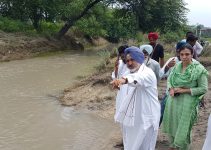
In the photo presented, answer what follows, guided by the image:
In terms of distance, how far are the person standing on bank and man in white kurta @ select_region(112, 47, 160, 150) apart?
69 cm

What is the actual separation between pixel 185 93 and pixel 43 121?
167 inches

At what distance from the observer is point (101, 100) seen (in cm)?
1037

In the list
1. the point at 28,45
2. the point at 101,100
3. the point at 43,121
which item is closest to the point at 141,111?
the point at 43,121

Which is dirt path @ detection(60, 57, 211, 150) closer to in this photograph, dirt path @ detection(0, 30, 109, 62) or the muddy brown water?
the muddy brown water

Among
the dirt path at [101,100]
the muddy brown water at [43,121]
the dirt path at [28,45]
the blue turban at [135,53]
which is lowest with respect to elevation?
the muddy brown water at [43,121]

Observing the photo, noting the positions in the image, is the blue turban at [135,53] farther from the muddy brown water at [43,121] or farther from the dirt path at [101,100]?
the muddy brown water at [43,121]

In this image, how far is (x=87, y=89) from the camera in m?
11.4

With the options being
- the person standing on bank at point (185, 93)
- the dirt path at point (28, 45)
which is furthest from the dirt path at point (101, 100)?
the dirt path at point (28, 45)

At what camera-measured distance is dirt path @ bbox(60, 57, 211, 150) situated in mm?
7553

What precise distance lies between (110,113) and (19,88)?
4.59 meters

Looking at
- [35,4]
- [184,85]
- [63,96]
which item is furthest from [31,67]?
[184,85]

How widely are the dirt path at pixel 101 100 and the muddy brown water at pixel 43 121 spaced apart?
25cm

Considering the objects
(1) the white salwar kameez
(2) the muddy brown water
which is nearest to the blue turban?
(1) the white salwar kameez

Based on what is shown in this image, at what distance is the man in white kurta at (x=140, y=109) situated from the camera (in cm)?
483
